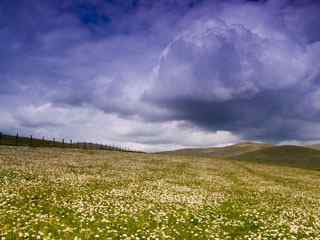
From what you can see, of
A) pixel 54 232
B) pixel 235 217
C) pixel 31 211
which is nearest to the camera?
pixel 54 232

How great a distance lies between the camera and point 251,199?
98.5ft

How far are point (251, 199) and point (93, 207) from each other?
14568mm

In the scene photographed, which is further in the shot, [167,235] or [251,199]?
[251,199]

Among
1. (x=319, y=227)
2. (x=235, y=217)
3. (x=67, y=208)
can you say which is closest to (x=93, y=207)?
(x=67, y=208)

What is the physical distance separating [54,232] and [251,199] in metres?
18.8

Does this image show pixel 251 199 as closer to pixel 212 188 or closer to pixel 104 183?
pixel 212 188

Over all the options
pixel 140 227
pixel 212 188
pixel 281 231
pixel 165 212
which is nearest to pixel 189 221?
pixel 165 212

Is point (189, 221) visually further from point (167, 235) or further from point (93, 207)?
point (93, 207)

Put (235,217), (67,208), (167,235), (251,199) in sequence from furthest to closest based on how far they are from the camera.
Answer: (251,199) < (235,217) < (67,208) < (167,235)

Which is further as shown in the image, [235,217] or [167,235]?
[235,217]

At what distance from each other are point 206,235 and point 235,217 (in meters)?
5.12

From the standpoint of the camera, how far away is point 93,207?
68.9 feet

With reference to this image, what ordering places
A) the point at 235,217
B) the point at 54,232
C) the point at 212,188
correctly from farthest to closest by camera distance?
1. the point at 212,188
2. the point at 235,217
3. the point at 54,232

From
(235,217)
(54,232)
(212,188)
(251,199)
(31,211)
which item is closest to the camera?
(54,232)
